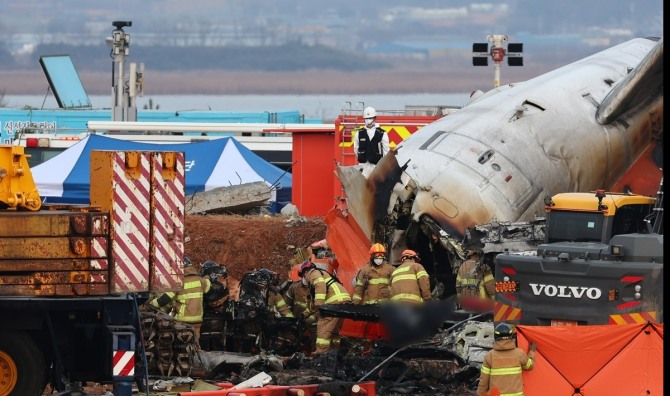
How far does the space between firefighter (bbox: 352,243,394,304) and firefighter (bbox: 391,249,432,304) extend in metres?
0.39

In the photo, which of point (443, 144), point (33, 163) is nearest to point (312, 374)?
point (443, 144)

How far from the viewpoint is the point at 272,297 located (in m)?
21.0

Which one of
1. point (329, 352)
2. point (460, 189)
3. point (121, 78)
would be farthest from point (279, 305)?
point (121, 78)

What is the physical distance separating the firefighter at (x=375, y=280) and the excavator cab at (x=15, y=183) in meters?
5.90

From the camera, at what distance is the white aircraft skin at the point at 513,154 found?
2164 cm

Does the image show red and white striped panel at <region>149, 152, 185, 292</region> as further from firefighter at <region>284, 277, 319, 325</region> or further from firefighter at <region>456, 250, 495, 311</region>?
firefighter at <region>456, 250, 495, 311</region>

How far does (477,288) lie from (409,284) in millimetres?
1326

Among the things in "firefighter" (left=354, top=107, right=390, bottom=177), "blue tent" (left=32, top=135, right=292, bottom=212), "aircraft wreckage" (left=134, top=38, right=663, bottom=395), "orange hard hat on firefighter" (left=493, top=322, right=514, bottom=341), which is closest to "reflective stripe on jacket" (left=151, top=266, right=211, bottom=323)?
"aircraft wreckage" (left=134, top=38, right=663, bottom=395)

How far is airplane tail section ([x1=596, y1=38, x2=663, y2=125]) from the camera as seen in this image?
2333cm

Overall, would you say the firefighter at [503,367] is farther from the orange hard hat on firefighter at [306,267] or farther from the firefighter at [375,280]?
the orange hard hat on firefighter at [306,267]

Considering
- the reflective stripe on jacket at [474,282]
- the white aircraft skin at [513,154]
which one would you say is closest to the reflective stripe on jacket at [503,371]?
the reflective stripe on jacket at [474,282]

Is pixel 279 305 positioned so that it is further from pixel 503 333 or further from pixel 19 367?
pixel 503 333

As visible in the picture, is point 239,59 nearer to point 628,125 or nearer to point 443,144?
point 443,144

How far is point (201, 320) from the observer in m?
19.7
